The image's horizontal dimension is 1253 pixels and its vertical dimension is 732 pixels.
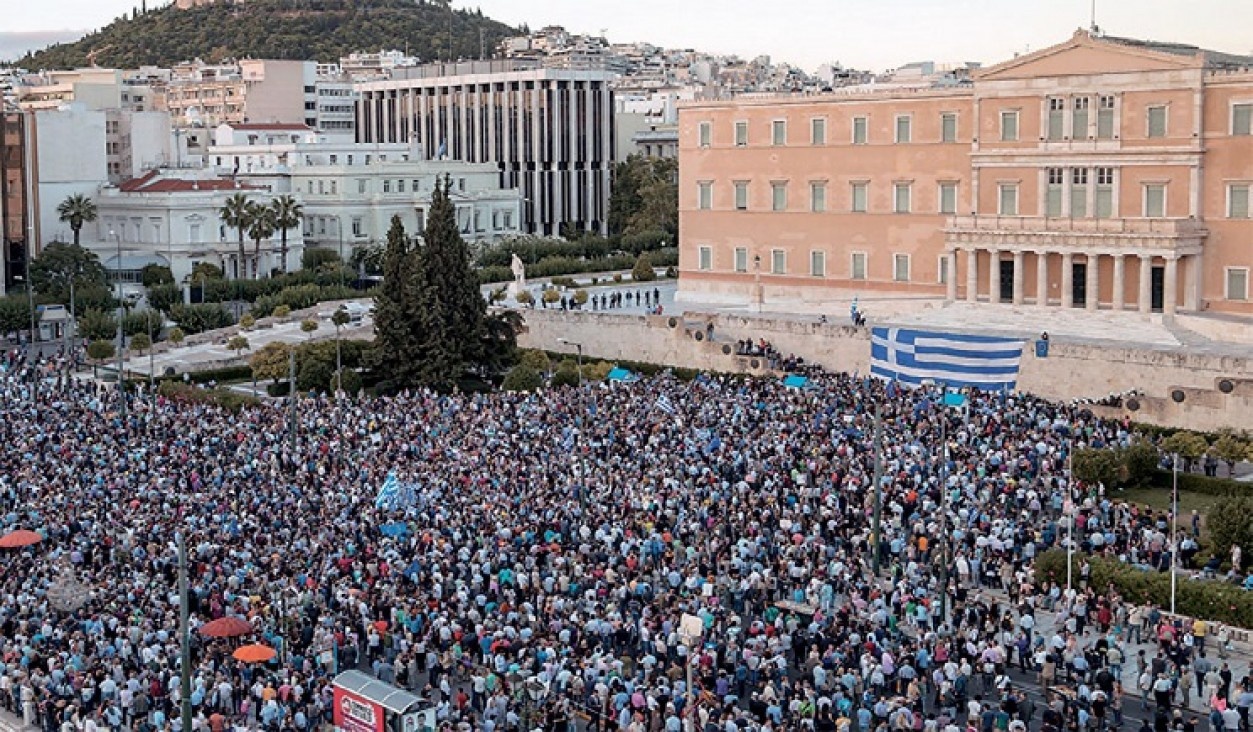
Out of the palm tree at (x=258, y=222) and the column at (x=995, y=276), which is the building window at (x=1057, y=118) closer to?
the column at (x=995, y=276)

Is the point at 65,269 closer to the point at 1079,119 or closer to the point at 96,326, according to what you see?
the point at 96,326

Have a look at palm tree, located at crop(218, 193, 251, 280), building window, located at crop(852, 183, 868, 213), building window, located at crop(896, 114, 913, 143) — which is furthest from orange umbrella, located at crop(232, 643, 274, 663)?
palm tree, located at crop(218, 193, 251, 280)

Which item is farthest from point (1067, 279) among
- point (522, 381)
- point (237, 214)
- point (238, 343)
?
point (237, 214)

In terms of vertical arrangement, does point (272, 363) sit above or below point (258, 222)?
below

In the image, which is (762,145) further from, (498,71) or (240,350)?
(498,71)

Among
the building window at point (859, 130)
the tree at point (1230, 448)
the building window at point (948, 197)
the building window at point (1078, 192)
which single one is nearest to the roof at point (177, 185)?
the building window at point (859, 130)

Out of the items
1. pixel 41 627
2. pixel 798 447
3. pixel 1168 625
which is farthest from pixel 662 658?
pixel 798 447
